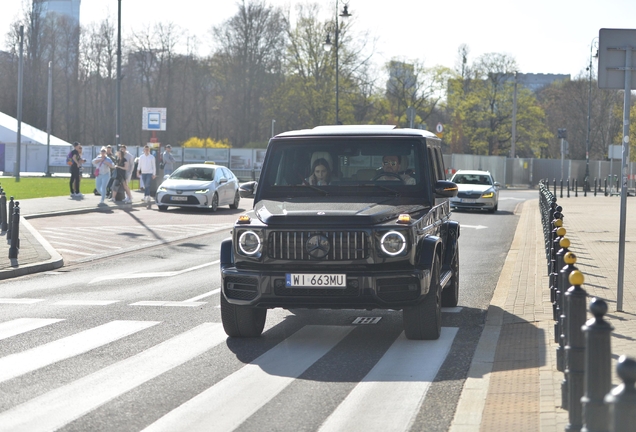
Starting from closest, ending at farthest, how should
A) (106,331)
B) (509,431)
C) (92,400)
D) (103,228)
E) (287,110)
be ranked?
(509,431) → (92,400) → (106,331) → (103,228) → (287,110)

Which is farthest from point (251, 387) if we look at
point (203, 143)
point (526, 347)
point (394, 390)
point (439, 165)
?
point (203, 143)

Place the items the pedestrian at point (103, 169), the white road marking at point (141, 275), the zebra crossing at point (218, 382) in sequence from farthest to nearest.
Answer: the pedestrian at point (103, 169), the white road marking at point (141, 275), the zebra crossing at point (218, 382)

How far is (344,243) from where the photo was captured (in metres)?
8.37

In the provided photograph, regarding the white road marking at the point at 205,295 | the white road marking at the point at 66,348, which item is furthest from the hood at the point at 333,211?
the white road marking at the point at 205,295

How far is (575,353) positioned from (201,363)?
3.40m

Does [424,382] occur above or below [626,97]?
below

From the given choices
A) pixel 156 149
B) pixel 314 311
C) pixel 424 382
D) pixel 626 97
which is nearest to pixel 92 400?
pixel 424 382

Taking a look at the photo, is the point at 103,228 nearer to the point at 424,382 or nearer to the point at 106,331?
the point at 106,331

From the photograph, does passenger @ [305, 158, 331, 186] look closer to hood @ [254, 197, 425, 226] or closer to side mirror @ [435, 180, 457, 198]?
hood @ [254, 197, 425, 226]

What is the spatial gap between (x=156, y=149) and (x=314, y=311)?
31720 millimetres

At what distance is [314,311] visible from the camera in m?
10.8

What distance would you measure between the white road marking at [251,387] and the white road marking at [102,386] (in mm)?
192

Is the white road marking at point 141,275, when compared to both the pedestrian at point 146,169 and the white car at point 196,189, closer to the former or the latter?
the white car at point 196,189

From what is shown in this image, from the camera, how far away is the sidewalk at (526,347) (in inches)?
234
